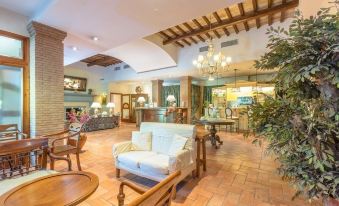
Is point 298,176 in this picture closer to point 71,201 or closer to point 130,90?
point 71,201

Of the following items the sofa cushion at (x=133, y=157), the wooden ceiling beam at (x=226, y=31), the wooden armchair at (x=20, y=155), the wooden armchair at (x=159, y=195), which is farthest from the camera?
the wooden ceiling beam at (x=226, y=31)

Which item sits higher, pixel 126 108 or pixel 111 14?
pixel 111 14

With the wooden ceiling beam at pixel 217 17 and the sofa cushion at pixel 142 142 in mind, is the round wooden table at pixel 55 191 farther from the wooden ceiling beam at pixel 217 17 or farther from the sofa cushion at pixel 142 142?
the wooden ceiling beam at pixel 217 17

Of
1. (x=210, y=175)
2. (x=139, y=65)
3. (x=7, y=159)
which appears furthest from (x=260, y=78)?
(x=7, y=159)

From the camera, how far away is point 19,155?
2000 millimetres

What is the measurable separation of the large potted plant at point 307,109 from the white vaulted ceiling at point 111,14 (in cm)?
184

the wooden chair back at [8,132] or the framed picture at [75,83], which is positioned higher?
the framed picture at [75,83]

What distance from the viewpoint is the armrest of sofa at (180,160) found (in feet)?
7.35

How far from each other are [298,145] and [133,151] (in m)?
2.35

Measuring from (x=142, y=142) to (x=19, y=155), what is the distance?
5.36ft

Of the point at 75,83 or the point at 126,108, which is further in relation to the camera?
the point at 126,108

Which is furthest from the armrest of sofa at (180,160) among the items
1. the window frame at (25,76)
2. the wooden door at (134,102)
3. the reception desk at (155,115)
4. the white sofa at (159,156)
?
the wooden door at (134,102)

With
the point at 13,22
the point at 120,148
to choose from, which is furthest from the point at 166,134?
the point at 13,22

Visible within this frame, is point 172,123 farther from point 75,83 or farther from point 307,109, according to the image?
point 75,83
